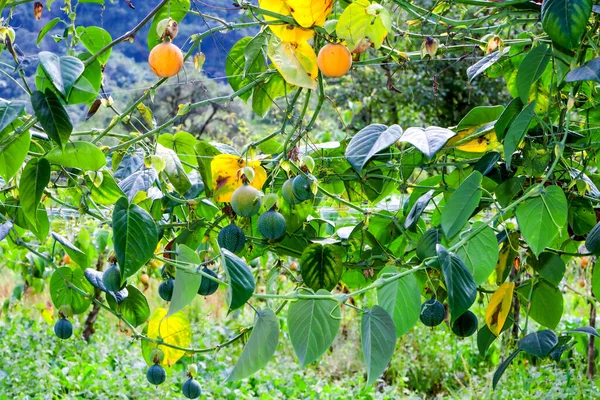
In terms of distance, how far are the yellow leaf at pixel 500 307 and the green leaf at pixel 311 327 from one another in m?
0.31

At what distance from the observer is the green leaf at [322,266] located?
0.96 m

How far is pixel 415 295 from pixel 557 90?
345 millimetres

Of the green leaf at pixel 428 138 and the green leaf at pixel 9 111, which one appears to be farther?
the green leaf at pixel 428 138

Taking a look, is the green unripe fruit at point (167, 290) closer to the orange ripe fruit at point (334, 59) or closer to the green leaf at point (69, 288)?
the green leaf at point (69, 288)

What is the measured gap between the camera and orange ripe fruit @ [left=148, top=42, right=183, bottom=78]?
700 millimetres

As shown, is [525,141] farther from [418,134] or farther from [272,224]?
[272,224]

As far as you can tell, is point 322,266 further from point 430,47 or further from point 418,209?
point 430,47

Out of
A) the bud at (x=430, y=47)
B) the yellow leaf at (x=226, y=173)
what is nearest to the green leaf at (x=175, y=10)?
the yellow leaf at (x=226, y=173)

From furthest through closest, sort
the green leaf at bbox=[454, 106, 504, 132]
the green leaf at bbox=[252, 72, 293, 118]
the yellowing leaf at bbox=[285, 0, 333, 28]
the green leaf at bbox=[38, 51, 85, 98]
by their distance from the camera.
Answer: the green leaf at bbox=[252, 72, 293, 118], the green leaf at bbox=[454, 106, 504, 132], the yellowing leaf at bbox=[285, 0, 333, 28], the green leaf at bbox=[38, 51, 85, 98]

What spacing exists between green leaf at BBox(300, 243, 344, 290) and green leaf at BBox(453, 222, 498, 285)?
0.23m

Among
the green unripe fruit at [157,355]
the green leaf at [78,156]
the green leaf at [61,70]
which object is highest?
the green leaf at [61,70]

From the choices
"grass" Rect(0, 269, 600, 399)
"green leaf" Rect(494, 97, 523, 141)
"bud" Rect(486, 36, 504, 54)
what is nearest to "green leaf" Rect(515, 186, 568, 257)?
"green leaf" Rect(494, 97, 523, 141)

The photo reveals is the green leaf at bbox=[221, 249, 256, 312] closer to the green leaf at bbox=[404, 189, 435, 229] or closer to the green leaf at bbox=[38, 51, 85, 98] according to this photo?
the green leaf at bbox=[38, 51, 85, 98]

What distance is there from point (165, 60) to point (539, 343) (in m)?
0.60
